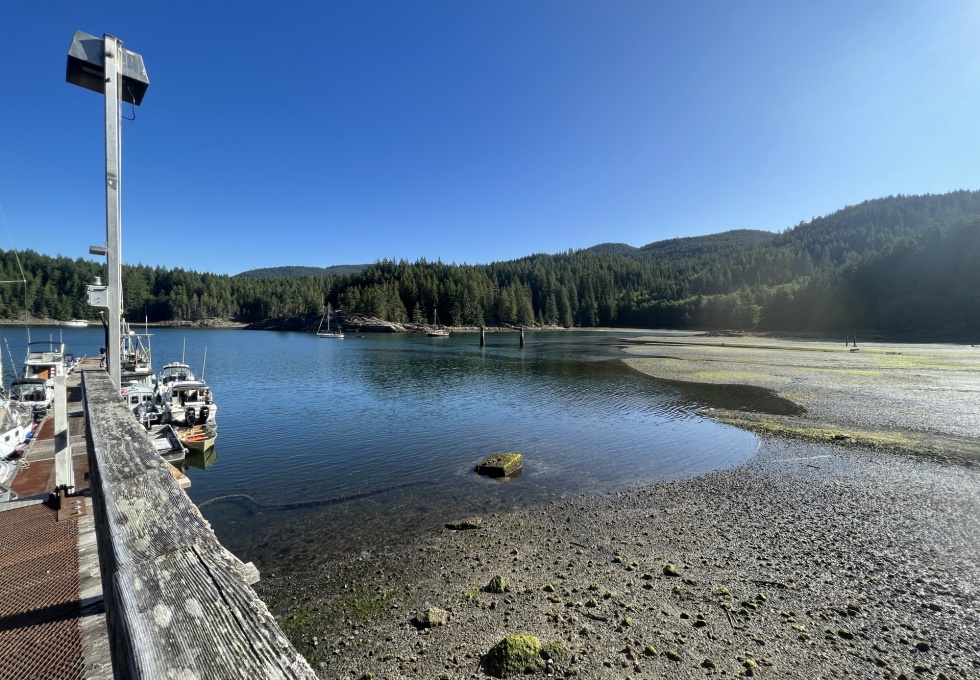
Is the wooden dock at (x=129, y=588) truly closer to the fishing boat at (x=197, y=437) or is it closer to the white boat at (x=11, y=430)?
the white boat at (x=11, y=430)

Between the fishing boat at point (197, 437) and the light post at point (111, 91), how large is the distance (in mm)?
14833

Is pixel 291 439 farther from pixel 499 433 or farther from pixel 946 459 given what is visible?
pixel 946 459

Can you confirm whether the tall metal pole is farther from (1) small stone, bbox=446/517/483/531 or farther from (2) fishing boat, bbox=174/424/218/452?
(2) fishing boat, bbox=174/424/218/452

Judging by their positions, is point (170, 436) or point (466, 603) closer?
point (466, 603)

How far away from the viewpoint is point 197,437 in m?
20.1

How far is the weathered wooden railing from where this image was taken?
1.43 metres

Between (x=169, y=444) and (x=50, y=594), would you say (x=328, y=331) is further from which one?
(x=50, y=594)

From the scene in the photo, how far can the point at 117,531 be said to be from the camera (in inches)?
89.5

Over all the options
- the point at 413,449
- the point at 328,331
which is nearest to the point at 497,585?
the point at 413,449

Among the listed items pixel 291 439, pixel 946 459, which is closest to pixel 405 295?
pixel 291 439

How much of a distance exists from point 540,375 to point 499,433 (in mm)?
24339

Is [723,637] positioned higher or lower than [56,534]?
lower

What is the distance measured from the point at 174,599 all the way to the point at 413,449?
761 inches

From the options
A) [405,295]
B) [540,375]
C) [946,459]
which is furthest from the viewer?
[405,295]
